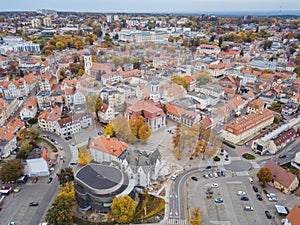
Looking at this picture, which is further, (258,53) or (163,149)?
(258,53)

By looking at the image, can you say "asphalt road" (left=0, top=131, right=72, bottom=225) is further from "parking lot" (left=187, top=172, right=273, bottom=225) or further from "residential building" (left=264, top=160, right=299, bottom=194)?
"residential building" (left=264, top=160, right=299, bottom=194)

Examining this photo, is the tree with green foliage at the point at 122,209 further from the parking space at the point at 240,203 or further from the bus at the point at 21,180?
the bus at the point at 21,180

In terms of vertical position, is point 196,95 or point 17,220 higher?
point 196,95

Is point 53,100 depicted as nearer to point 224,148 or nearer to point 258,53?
point 224,148

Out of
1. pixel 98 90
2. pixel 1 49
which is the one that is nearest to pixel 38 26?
pixel 1 49

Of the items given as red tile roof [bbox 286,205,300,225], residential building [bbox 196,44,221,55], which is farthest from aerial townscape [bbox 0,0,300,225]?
residential building [bbox 196,44,221,55]

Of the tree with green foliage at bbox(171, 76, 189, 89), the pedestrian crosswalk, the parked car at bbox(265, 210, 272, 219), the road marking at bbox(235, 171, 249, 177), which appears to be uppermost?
the tree with green foliage at bbox(171, 76, 189, 89)
